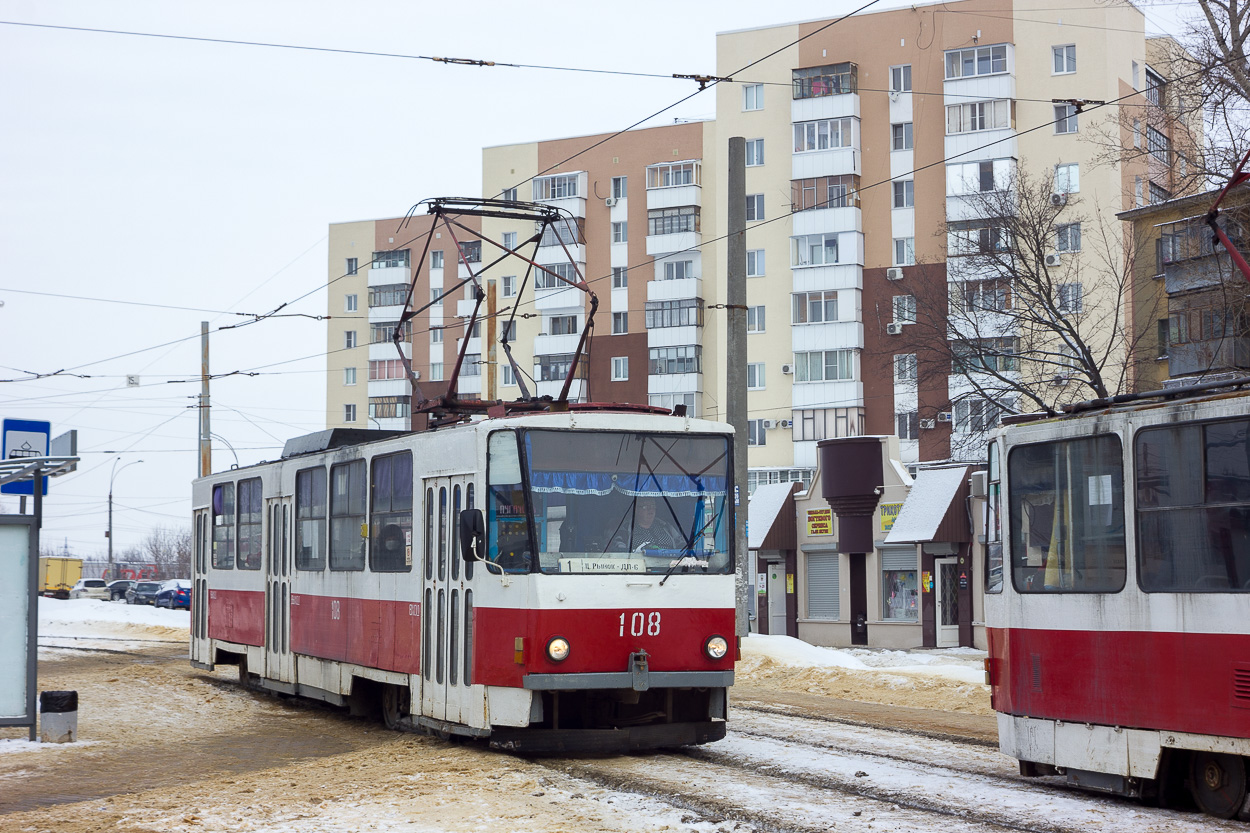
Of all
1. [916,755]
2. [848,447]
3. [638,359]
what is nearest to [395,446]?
[916,755]

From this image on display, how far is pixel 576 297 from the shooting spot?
2874 inches

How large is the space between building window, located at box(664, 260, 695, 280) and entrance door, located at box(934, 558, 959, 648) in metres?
32.7

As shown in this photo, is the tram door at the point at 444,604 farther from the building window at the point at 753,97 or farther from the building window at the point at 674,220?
the building window at the point at 674,220

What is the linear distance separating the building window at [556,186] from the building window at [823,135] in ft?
43.4

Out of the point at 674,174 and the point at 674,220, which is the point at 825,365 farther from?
the point at 674,174

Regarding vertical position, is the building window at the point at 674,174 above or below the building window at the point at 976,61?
below

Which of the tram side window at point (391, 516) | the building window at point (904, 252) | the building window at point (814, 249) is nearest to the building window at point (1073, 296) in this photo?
the building window at point (904, 252)

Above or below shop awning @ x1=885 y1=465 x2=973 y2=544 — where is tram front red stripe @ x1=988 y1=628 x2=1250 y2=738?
below

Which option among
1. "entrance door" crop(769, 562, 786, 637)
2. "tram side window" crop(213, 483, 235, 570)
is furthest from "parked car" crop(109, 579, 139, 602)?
"tram side window" crop(213, 483, 235, 570)

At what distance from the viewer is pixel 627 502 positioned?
12.8 meters

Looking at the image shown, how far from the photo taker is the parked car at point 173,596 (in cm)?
6544

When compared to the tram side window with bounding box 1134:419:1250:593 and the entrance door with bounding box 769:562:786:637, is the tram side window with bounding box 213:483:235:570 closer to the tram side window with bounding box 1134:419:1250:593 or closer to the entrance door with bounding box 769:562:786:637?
the tram side window with bounding box 1134:419:1250:593

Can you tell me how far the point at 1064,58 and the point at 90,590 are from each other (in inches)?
2239

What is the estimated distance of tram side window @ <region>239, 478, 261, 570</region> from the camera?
2011cm
